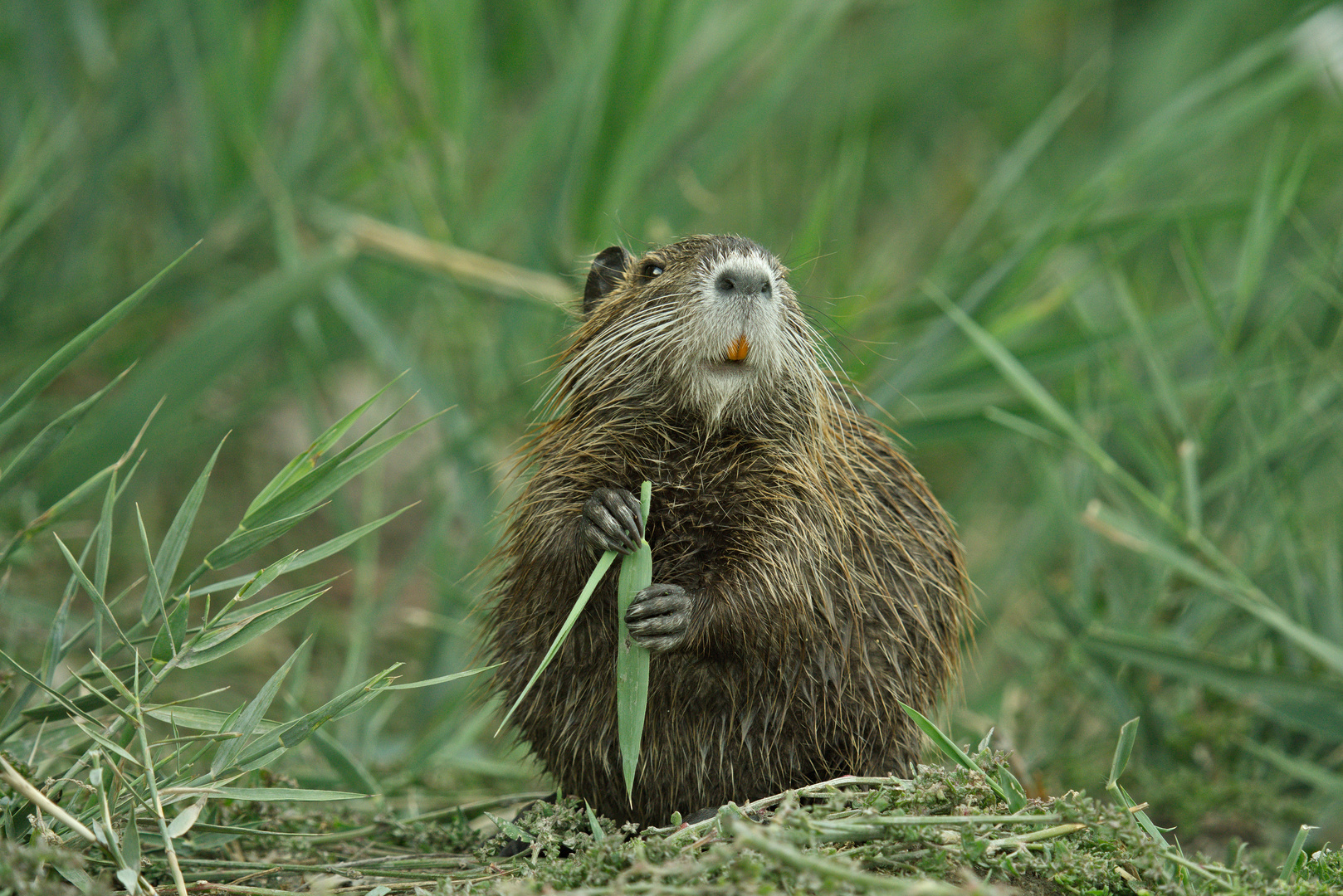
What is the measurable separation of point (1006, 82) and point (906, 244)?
216cm

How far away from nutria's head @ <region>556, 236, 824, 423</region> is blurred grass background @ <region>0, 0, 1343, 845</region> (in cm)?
38

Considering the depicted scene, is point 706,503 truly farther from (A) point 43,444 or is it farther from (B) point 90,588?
(A) point 43,444

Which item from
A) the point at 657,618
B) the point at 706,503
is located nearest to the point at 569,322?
the point at 706,503

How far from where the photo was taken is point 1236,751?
3633 mm

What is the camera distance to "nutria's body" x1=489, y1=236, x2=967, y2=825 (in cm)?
247

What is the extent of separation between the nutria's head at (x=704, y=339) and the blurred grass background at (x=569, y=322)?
15.0 inches

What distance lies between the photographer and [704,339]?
244cm

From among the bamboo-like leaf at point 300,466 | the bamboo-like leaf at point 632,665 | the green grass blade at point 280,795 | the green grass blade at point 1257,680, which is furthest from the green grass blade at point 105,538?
the green grass blade at point 1257,680

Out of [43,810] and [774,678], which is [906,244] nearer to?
[774,678]

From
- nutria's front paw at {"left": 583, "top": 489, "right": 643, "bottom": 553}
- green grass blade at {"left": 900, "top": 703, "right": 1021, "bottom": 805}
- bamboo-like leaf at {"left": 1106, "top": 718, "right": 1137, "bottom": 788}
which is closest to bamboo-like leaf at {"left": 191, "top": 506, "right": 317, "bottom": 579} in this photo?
nutria's front paw at {"left": 583, "top": 489, "right": 643, "bottom": 553}

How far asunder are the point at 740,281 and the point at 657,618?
0.71 metres

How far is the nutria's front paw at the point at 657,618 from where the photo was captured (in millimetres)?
2314

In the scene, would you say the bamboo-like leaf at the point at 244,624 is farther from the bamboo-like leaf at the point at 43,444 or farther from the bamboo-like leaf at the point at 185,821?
the bamboo-like leaf at the point at 43,444

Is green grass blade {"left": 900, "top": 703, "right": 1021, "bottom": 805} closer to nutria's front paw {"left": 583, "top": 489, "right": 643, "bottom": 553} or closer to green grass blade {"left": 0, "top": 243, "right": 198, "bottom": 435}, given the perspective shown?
nutria's front paw {"left": 583, "top": 489, "right": 643, "bottom": 553}
